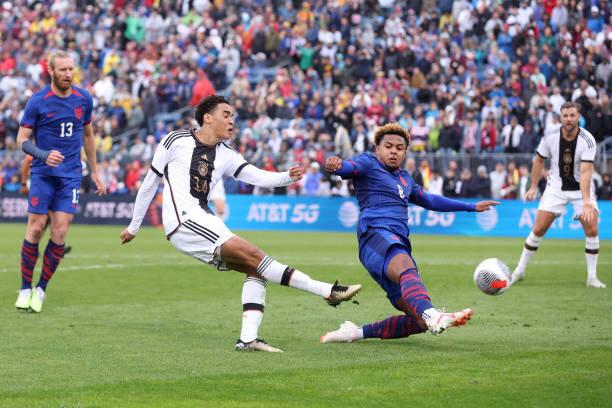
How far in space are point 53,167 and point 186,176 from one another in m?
2.96

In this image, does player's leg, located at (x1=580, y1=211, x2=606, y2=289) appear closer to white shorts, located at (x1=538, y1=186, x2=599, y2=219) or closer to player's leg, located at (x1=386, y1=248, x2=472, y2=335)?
white shorts, located at (x1=538, y1=186, x2=599, y2=219)

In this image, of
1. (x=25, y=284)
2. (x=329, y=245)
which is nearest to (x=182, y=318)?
(x=25, y=284)

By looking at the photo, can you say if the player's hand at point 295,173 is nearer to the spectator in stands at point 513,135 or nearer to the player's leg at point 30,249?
the player's leg at point 30,249

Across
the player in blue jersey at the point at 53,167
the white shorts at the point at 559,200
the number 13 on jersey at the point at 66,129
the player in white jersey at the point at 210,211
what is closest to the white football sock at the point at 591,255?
the white shorts at the point at 559,200

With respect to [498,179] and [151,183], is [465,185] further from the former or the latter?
[151,183]

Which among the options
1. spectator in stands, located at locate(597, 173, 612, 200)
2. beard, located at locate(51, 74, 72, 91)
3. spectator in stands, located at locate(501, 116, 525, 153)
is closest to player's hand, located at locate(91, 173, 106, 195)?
beard, located at locate(51, 74, 72, 91)

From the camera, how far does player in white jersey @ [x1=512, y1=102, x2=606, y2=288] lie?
567 inches

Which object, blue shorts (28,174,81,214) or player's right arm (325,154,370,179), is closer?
player's right arm (325,154,370,179)

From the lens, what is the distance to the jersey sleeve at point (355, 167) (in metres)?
8.98

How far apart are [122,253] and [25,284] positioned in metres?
8.56

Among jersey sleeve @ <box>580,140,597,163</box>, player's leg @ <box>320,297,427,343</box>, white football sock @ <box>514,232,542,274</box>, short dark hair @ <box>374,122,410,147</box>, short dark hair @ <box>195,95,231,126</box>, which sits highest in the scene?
short dark hair @ <box>195,95,231,126</box>

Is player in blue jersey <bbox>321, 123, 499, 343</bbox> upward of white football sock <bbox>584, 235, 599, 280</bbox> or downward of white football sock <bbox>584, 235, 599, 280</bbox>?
upward

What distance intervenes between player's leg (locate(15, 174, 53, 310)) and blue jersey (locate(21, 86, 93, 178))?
0.15 metres

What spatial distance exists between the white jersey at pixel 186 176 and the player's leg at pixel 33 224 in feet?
8.90
